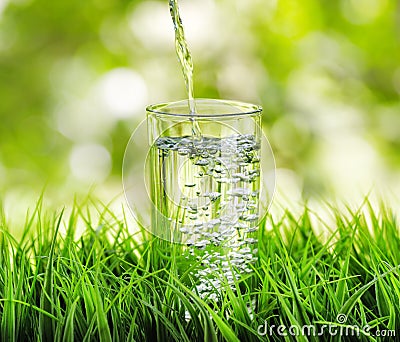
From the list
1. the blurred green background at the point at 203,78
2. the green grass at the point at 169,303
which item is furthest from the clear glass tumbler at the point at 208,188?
the blurred green background at the point at 203,78

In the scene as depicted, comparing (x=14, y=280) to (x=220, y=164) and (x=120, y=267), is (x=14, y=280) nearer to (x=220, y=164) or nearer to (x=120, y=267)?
(x=120, y=267)

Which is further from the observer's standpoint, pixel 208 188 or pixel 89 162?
pixel 89 162

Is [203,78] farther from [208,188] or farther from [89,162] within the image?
[208,188]
